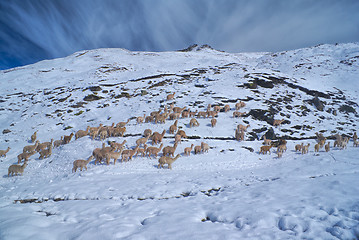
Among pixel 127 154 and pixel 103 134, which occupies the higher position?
pixel 103 134

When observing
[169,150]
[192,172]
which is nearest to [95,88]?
[169,150]

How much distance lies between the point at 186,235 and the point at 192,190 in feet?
12.0

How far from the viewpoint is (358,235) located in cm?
297

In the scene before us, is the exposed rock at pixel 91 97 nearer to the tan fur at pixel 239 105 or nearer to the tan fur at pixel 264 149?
the tan fur at pixel 239 105

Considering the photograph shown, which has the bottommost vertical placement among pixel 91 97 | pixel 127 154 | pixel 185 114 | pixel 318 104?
pixel 127 154

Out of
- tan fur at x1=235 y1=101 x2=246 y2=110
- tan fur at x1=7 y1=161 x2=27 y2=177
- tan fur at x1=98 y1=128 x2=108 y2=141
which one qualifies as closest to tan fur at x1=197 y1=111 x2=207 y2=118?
tan fur at x1=235 y1=101 x2=246 y2=110

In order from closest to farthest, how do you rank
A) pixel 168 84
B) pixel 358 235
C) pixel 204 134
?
pixel 358 235
pixel 204 134
pixel 168 84

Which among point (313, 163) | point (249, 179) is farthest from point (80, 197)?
point (313, 163)

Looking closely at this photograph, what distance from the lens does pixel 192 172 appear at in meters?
9.70

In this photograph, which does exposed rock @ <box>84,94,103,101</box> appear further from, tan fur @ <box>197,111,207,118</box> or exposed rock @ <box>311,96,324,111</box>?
exposed rock @ <box>311,96,324,111</box>

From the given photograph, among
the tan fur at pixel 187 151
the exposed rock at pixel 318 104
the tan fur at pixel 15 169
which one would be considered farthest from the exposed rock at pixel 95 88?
the exposed rock at pixel 318 104

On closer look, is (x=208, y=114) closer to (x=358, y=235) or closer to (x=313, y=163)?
(x=313, y=163)

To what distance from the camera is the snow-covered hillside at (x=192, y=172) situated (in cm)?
381

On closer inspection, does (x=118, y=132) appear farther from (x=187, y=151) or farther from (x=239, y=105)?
(x=239, y=105)
